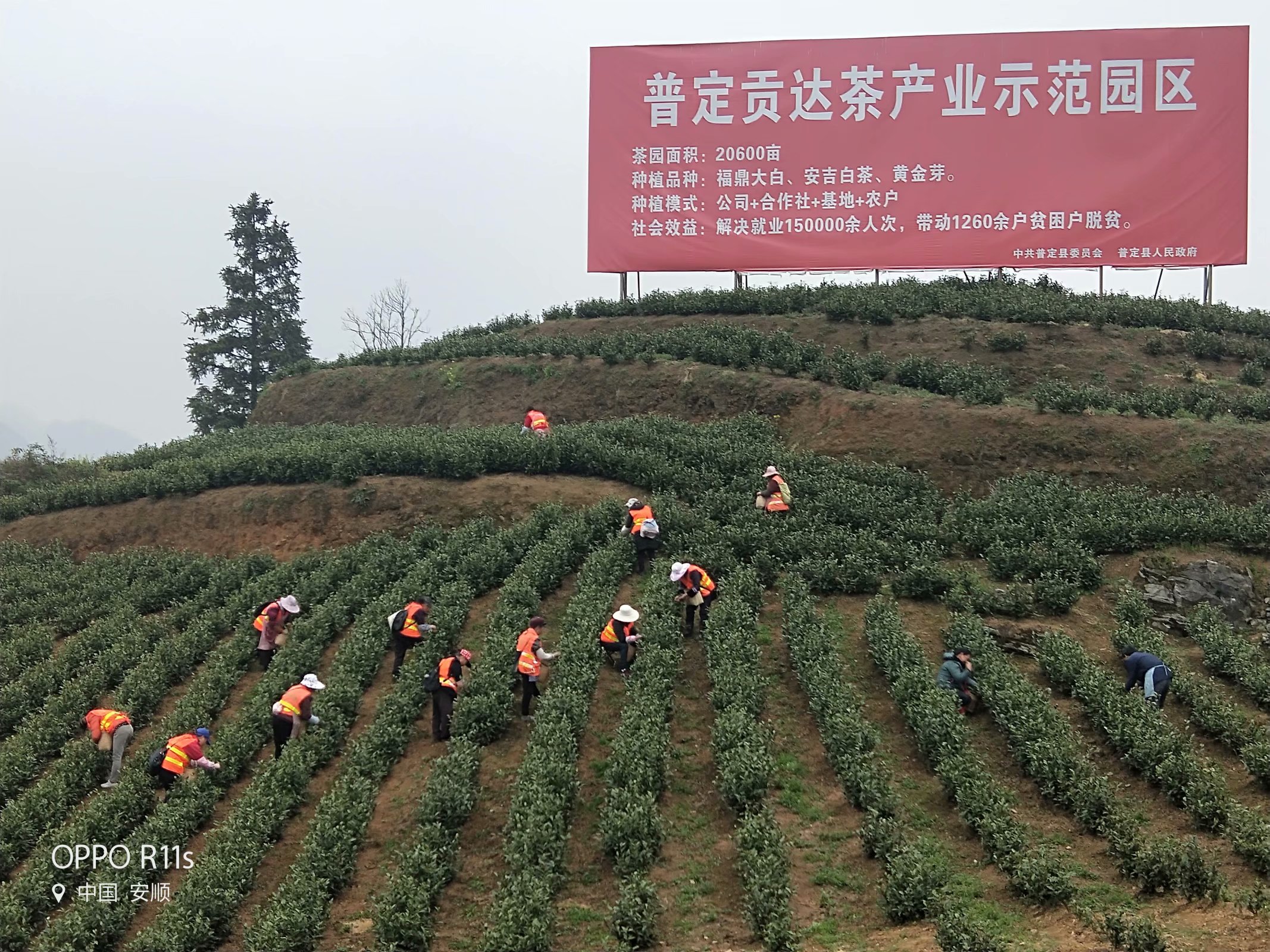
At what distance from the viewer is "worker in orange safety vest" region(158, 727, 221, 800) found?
11.5 m

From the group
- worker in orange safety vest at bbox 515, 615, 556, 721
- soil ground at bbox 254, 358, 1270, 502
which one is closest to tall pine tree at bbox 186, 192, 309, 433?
soil ground at bbox 254, 358, 1270, 502

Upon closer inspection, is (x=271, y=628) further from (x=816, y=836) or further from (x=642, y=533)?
(x=816, y=836)

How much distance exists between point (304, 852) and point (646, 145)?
65.2 feet

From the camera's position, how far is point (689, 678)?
13.2 meters

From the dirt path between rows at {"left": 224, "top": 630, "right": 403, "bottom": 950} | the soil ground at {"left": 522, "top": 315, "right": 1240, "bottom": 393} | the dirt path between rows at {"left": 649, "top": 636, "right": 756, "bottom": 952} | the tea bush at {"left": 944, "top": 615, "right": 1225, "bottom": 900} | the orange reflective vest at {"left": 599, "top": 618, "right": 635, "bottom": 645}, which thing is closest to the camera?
the tea bush at {"left": 944, "top": 615, "right": 1225, "bottom": 900}

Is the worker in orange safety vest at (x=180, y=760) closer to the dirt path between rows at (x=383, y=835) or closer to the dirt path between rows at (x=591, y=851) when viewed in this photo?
the dirt path between rows at (x=383, y=835)

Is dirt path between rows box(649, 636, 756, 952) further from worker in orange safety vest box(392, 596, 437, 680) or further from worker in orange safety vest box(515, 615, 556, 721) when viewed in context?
worker in orange safety vest box(392, 596, 437, 680)

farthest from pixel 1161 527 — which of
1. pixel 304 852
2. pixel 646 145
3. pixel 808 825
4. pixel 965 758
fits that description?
pixel 646 145

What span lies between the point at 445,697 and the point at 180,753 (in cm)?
298

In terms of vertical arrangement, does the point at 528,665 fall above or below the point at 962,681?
above

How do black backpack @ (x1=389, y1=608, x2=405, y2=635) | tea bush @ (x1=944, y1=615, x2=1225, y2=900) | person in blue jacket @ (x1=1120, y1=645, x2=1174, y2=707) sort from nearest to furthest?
tea bush @ (x1=944, y1=615, x2=1225, y2=900) → person in blue jacket @ (x1=1120, y1=645, x2=1174, y2=707) → black backpack @ (x1=389, y1=608, x2=405, y2=635)

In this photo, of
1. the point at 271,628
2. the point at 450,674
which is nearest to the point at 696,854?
the point at 450,674

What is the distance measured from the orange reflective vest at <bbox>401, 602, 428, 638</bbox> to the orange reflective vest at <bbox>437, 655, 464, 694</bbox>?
5.08 ft

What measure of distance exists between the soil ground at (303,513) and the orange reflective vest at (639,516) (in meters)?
2.38
